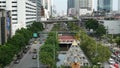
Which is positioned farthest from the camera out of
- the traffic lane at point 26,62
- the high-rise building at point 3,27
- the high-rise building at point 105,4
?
the high-rise building at point 105,4

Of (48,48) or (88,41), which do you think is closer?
(48,48)

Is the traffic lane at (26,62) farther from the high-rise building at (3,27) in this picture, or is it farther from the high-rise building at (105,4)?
the high-rise building at (105,4)

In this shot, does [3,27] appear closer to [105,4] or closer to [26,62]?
[26,62]

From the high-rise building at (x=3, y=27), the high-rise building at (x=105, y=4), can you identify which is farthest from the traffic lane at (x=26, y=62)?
the high-rise building at (x=105, y=4)

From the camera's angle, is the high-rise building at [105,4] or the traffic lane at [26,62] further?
the high-rise building at [105,4]

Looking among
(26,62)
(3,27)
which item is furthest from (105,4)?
(26,62)

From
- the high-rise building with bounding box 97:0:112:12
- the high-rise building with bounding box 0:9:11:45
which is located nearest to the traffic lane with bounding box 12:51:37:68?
the high-rise building with bounding box 0:9:11:45

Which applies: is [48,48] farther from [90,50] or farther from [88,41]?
[88,41]

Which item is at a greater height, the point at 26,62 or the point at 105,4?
the point at 105,4

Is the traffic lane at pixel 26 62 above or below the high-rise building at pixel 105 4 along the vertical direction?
below

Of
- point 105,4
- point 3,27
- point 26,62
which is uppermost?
point 105,4

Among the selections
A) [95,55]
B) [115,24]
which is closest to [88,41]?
[95,55]
